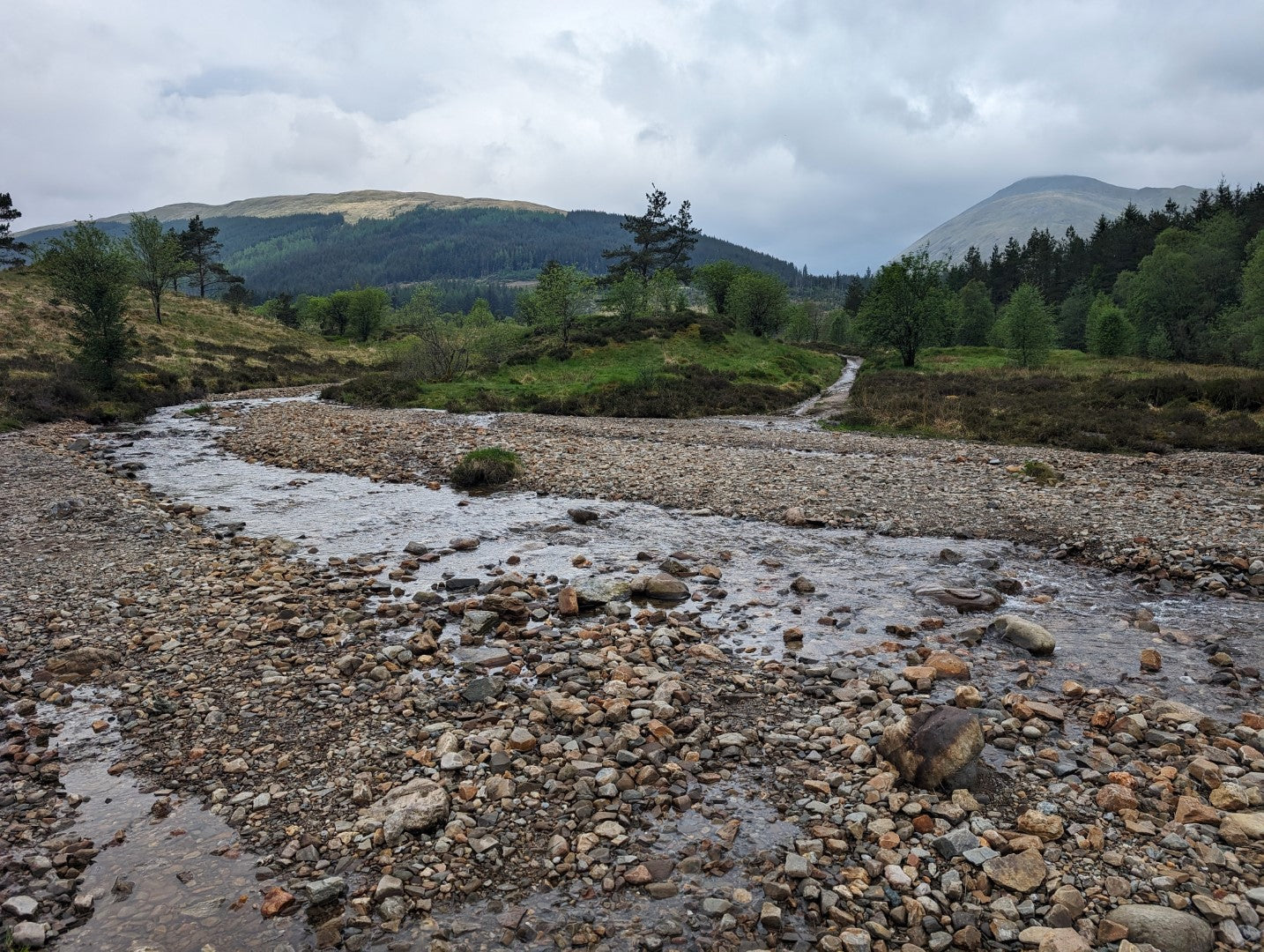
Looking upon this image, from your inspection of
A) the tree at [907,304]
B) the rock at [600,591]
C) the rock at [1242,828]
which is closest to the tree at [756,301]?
the tree at [907,304]

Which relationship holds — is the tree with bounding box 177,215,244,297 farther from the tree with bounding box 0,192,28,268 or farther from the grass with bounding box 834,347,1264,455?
the grass with bounding box 834,347,1264,455

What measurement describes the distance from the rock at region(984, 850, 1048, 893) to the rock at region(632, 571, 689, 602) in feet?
20.7

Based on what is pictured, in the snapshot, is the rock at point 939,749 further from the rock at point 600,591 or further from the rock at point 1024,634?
the rock at point 600,591

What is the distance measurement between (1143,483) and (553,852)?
20391 millimetres

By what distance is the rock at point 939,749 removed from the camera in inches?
234

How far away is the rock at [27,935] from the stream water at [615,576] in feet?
0.60

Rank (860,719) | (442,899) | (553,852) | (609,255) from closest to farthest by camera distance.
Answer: (442,899)
(553,852)
(860,719)
(609,255)

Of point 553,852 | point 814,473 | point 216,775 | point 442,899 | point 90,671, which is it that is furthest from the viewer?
point 814,473

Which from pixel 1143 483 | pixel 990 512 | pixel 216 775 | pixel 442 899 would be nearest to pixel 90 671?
pixel 216 775

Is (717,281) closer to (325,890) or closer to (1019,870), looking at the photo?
(1019,870)

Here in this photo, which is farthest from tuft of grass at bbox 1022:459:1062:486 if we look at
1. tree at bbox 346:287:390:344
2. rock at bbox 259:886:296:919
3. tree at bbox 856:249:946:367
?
tree at bbox 346:287:390:344

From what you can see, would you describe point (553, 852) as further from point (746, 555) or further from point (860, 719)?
point (746, 555)

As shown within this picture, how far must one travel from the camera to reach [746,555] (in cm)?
1327

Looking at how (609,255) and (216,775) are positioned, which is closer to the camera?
(216,775)
